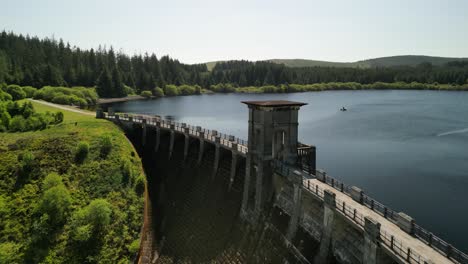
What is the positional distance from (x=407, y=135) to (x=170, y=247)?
72.0 metres

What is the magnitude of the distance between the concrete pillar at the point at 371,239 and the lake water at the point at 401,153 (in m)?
23.1

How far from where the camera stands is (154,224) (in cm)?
4938

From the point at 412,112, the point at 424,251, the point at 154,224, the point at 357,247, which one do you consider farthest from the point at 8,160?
Answer: the point at 412,112

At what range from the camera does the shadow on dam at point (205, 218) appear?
114 feet

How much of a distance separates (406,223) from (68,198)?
118 feet

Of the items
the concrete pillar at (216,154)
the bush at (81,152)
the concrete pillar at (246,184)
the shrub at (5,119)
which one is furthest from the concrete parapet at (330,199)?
the shrub at (5,119)

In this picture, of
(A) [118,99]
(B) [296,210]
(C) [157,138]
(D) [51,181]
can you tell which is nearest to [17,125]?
(D) [51,181]

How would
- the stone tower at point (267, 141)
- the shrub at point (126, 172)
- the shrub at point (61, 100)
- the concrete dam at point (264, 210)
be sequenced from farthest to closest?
the shrub at point (61, 100), the shrub at point (126, 172), the stone tower at point (267, 141), the concrete dam at point (264, 210)

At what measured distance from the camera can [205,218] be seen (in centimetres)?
4559

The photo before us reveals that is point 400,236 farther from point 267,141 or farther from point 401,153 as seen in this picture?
point 401,153

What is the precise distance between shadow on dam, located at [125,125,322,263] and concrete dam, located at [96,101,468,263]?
13cm

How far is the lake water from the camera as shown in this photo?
1885 inches

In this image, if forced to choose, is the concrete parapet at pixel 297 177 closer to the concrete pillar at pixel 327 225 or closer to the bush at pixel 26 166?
the concrete pillar at pixel 327 225

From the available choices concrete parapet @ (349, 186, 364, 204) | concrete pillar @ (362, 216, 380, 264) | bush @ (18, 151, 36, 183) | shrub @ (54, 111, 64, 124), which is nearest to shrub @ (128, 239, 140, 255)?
bush @ (18, 151, 36, 183)
